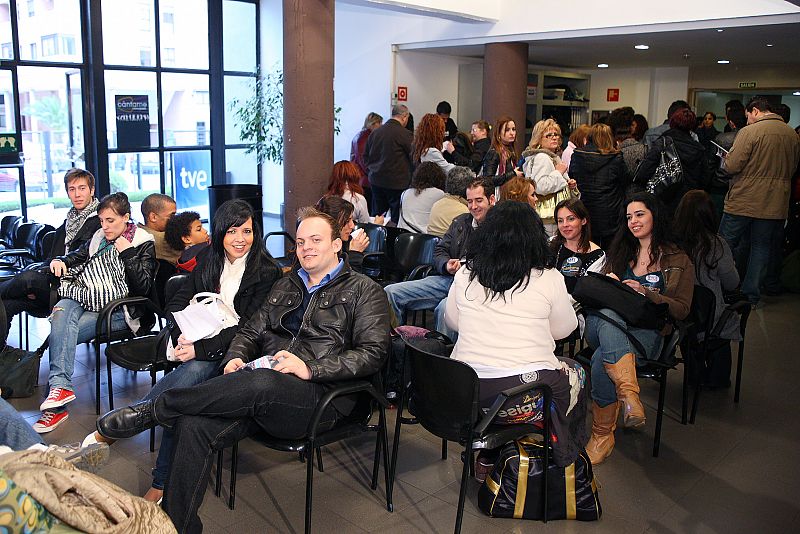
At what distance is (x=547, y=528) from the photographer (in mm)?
3283

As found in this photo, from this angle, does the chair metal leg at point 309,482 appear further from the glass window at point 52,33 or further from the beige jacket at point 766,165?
the glass window at point 52,33

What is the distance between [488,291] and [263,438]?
3.64 feet

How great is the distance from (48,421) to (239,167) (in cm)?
834

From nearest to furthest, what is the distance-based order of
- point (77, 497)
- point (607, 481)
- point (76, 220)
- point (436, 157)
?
1. point (77, 497)
2. point (607, 481)
3. point (76, 220)
4. point (436, 157)

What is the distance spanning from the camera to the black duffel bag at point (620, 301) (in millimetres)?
3898

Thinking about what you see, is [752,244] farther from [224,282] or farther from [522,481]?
[224,282]

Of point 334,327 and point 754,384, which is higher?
point 334,327

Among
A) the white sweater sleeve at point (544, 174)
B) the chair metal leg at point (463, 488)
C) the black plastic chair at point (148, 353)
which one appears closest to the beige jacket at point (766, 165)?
the white sweater sleeve at point (544, 174)

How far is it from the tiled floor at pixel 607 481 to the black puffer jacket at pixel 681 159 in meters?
2.62

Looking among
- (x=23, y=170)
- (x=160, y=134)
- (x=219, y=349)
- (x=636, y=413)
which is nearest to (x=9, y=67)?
(x=23, y=170)

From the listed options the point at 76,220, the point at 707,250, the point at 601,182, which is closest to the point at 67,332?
the point at 76,220

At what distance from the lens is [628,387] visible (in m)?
3.78

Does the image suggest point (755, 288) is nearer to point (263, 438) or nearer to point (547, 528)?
point (547, 528)

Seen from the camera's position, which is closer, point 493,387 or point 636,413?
point 493,387
